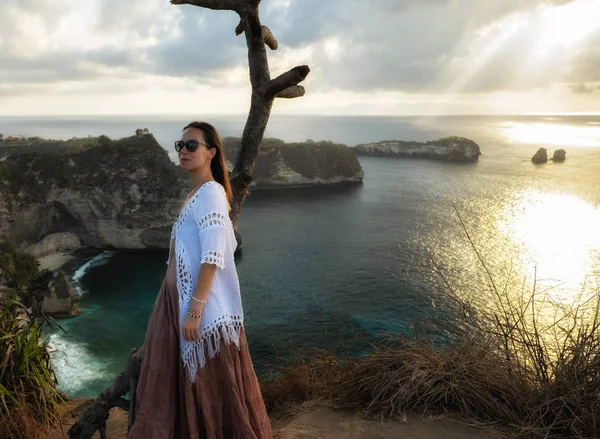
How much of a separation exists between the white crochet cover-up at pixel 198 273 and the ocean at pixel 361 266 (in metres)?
3.34

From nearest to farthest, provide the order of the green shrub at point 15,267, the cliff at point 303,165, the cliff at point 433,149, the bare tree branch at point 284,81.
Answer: the bare tree branch at point 284,81
the green shrub at point 15,267
the cliff at point 303,165
the cliff at point 433,149

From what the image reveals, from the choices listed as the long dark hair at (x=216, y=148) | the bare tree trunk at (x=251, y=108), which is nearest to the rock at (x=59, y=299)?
the bare tree trunk at (x=251, y=108)

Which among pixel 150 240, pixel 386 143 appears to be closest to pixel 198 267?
pixel 150 240

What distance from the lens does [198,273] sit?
2850 mm

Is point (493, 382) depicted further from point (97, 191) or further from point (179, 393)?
point (97, 191)

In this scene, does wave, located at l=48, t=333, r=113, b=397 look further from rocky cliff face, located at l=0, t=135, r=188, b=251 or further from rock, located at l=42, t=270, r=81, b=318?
rocky cliff face, located at l=0, t=135, r=188, b=251

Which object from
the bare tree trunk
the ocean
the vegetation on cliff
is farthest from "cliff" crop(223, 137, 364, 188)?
the bare tree trunk

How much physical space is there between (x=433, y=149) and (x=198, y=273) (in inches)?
4183

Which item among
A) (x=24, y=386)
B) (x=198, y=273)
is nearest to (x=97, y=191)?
(x=24, y=386)

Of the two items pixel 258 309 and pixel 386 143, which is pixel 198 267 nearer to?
pixel 258 309

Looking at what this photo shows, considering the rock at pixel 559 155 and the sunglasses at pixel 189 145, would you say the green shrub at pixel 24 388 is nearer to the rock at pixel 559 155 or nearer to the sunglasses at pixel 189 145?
the sunglasses at pixel 189 145

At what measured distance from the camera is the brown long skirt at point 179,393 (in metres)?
2.94

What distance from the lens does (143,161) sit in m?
42.9

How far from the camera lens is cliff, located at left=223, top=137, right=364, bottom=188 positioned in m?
70.6
